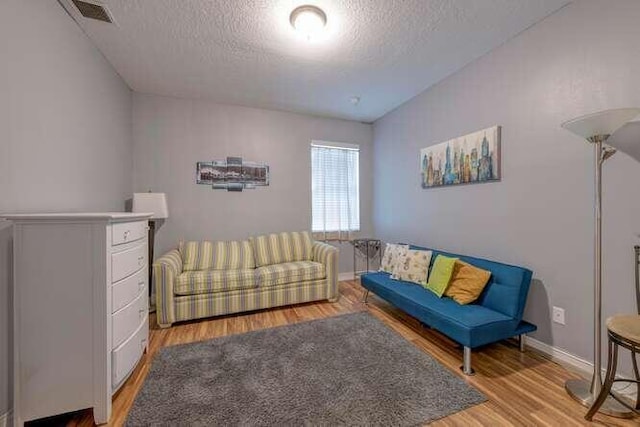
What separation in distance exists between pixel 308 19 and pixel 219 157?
87.5 inches

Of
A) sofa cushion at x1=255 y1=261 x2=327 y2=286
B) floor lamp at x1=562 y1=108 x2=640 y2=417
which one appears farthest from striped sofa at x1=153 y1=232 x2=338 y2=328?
floor lamp at x1=562 y1=108 x2=640 y2=417

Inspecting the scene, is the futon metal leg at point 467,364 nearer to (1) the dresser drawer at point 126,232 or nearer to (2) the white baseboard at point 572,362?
(2) the white baseboard at point 572,362

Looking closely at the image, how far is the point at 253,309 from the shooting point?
2.99 metres

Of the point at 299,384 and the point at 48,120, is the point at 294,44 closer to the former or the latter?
the point at 48,120

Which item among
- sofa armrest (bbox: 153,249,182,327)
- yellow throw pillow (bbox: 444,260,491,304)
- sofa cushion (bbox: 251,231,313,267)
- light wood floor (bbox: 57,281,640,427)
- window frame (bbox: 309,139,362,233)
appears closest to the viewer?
light wood floor (bbox: 57,281,640,427)

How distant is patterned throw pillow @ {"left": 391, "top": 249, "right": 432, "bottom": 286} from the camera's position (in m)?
2.78

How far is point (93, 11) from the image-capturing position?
1947 mm

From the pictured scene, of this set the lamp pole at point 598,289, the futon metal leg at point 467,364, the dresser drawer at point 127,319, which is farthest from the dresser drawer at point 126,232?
the lamp pole at point 598,289

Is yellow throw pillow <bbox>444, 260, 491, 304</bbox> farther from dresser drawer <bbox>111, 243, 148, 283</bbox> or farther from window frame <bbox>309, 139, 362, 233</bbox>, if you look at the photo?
dresser drawer <bbox>111, 243, 148, 283</bbox>

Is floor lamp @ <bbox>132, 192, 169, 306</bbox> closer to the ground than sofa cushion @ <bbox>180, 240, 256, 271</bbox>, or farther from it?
farther from it

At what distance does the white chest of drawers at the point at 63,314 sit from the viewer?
Answer: 1.35m

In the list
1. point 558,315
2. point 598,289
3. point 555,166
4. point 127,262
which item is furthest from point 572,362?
point 127,262

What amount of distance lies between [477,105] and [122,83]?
3.84 metres

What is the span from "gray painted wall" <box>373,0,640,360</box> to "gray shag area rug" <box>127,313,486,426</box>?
43.8 inches
